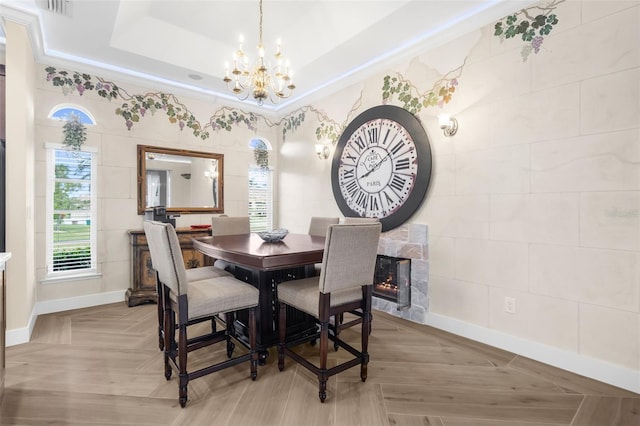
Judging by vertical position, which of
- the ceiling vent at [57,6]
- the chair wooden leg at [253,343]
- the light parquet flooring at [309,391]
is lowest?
the light parquet flooring at [309,391]

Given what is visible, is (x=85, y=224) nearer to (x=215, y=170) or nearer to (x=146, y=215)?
(x=146, y=215)

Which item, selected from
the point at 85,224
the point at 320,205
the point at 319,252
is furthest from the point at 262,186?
the point at 319,252

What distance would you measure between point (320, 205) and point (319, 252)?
7.77ft

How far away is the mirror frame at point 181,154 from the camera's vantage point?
13.3ft

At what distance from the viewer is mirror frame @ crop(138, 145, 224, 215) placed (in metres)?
4.05

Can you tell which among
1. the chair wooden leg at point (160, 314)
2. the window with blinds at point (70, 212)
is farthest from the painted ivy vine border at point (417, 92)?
the window with blinds at point (70, 212)

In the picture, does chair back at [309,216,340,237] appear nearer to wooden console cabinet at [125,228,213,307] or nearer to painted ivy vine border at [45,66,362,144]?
painted ivy vine border at [45,66,362,144]

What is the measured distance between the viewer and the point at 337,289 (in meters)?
1.97

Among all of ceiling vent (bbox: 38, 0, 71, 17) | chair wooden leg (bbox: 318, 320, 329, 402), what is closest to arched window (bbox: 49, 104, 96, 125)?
ceiling vent (bbox: 38, 0, 71, 17)

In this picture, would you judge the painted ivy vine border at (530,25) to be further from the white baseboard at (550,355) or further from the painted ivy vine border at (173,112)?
the white baseboard at (550,355)

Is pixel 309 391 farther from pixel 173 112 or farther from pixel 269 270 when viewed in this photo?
pixel 173 112

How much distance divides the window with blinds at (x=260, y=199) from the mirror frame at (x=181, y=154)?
532 mm

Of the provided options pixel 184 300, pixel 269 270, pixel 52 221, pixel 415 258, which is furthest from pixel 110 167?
pixel 415 258

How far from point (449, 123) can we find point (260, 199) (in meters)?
3.31
